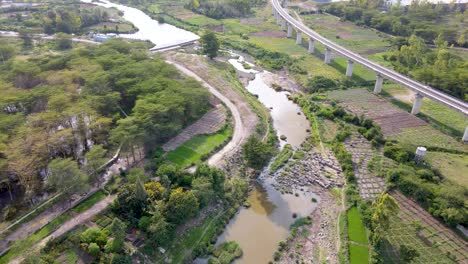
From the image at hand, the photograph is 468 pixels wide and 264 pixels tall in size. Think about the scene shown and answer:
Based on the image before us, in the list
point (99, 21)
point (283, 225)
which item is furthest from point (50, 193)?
point (99, 21)

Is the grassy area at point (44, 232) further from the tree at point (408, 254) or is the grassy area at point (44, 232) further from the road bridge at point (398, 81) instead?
the road bridge at point (398, 81)

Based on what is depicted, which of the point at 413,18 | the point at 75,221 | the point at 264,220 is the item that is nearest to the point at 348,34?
the point at 413,18

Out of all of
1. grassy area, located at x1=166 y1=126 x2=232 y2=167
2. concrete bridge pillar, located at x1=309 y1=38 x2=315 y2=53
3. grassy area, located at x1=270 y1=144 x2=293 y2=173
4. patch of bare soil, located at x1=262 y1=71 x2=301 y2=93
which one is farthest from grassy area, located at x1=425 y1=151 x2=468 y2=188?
concrete bridge pillar, located at x1=309 y1=38 x2=315 y2=53

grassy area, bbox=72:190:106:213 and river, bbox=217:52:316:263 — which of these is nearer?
river, bbox=217:52:316:263

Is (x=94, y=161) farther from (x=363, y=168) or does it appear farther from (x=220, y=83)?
(x=220, y=83)

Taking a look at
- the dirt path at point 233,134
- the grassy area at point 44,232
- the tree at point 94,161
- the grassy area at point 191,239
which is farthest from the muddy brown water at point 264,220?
the tree at point 94,161

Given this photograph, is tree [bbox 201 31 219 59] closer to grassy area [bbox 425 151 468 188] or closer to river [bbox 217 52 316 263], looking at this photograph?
river [bbox 217 52 316 263]
